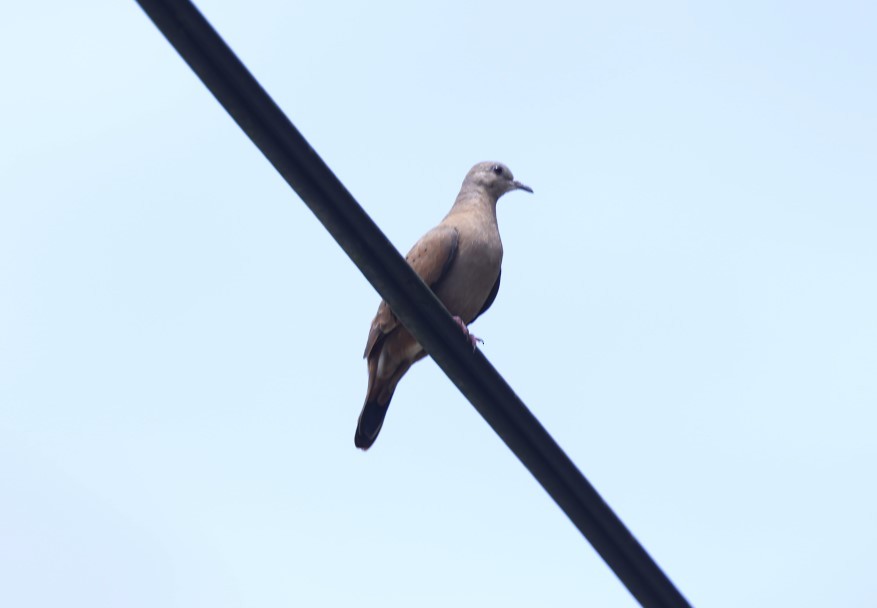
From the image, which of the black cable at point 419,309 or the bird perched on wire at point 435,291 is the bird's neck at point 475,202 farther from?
the black cable at point 419,309

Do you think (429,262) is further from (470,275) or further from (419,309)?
(419,309)

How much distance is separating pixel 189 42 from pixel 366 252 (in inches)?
23.6

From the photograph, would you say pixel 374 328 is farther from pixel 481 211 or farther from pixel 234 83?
pixel 234 83

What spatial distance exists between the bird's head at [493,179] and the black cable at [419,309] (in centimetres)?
433

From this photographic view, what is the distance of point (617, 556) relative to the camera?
2.77m

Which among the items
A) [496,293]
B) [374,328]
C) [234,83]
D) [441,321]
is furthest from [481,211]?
[234,83]

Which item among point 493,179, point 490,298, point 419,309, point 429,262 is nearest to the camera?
point 419,309

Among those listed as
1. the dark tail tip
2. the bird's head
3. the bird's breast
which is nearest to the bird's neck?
the bird's head

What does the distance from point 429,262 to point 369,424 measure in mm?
856

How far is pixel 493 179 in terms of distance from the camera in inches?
285

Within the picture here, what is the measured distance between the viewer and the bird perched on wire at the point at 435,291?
6129 mm

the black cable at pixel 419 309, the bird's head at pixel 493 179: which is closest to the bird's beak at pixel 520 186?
the bird's head at pixel 493 179

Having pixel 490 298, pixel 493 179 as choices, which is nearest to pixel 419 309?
pixel 490 298

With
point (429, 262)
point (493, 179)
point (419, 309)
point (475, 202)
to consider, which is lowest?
point (419, 309)
